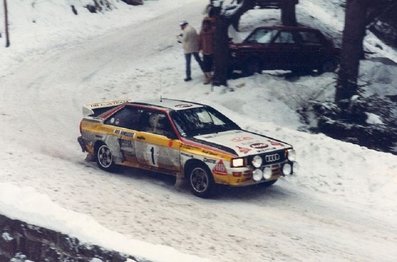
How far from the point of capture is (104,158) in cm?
1377

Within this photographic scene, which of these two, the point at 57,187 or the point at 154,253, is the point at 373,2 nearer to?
the point at 57,187

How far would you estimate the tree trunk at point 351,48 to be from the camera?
1830cm

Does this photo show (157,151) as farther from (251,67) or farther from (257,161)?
(251,67)

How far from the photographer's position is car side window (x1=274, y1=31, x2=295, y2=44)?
21938mm

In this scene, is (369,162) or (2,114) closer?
(369,162)

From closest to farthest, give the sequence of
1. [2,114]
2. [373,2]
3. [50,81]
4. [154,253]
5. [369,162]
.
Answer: [154,253] < [369,162] < [2,114] < [373,2] < [50,81]

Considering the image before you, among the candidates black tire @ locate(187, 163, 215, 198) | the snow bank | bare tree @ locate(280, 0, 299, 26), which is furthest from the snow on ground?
bare tree @ locate(280, 0, 299, 26)

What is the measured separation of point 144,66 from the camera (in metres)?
23.5

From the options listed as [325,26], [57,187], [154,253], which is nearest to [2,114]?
[57,187]

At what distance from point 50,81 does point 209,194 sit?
1097 centimetres

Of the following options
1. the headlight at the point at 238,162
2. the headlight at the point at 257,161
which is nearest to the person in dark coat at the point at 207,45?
the headlight at the point at 257,161

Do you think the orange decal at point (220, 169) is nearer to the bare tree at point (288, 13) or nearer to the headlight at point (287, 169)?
the headlight at point (287, 169)

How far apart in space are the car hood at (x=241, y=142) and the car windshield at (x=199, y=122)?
21cm

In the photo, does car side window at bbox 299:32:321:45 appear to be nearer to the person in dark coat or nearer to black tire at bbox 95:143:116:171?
the person in dark coat
